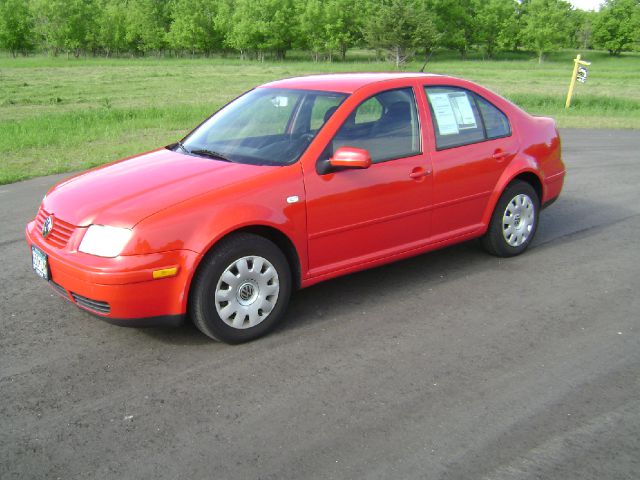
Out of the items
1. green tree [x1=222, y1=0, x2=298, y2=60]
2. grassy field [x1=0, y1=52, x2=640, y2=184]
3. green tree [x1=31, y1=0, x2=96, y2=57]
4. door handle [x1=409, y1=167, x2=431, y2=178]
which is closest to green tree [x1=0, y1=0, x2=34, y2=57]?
green tree [x1=31, y1=0, x2=96, y2=57]

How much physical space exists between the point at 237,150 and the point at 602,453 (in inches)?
127

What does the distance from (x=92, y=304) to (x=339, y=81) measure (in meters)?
2.63

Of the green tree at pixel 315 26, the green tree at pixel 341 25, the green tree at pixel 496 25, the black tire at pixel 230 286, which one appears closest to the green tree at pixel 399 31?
the green tree at pixel 341 25

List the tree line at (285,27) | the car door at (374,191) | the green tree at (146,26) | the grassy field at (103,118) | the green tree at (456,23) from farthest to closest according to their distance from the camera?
the green tree at (146,26) → the green tree at (456,23) → the tree line at (285,27) → the grassy field at (103,118) → the car door at (374,191)

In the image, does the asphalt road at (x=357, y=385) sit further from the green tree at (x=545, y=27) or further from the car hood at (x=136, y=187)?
the green tree at (x=545, y=27)

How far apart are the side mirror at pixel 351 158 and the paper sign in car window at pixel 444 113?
114 cm

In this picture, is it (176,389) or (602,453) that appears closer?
(602,453)

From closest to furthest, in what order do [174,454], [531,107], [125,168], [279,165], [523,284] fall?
[174,454]
[279,165]
[125,168]
[523,284]
[531,107]

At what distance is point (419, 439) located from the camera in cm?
334

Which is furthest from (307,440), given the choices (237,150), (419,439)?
(237,150)

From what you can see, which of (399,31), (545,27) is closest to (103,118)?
(399,31)

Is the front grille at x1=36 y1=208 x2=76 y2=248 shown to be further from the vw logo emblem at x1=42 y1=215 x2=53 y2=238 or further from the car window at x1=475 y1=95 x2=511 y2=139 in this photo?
the car window at x1=475 y1=95 x2=511 y2=139

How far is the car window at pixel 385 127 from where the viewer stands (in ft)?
16.3

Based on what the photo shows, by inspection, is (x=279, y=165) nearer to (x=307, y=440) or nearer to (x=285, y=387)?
(x=285, y=387)
